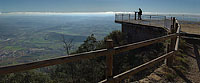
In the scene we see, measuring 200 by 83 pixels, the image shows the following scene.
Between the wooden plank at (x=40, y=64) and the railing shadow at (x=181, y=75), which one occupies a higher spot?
the wooden plank at (x=40, y=64)

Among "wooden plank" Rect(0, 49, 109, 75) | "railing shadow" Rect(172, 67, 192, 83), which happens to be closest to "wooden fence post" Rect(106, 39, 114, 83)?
"wooden plank" Rect(0, 49, 109, 75)

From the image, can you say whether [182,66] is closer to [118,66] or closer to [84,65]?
[118,66]

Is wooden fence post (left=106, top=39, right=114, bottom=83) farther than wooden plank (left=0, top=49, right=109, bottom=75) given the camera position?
Yes

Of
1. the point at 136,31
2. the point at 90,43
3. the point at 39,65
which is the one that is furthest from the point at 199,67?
the point at 90,43

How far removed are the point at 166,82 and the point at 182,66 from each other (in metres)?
1.47

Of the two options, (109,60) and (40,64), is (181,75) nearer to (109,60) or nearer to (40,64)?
(109,60)

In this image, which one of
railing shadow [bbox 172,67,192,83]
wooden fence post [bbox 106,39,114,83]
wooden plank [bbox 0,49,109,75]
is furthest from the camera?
Answer: railing shadow [bbox 172,67,192,83]

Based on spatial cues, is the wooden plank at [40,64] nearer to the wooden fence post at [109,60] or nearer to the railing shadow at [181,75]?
the wooden fence post at [109,60]

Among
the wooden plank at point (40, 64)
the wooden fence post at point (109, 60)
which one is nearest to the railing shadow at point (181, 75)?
the wooden fence post at point (109, 60)

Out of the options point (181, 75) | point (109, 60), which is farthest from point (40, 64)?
point (181, 75)

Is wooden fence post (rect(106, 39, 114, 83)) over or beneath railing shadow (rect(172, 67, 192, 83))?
over

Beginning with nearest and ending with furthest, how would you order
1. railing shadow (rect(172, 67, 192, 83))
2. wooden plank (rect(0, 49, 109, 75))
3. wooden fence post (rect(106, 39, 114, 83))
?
wooden plank (rect(0, 49, 109, 75)), wooden fence post (rect(106, 39, 114, 83)), railing shadow (rect(172, 67, 192, 83))

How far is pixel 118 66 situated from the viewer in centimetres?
1484

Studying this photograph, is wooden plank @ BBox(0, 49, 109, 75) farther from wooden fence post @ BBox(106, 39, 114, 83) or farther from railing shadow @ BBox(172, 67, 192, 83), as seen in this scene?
railing shadow @ BBox(172, 67, 192, 83)
